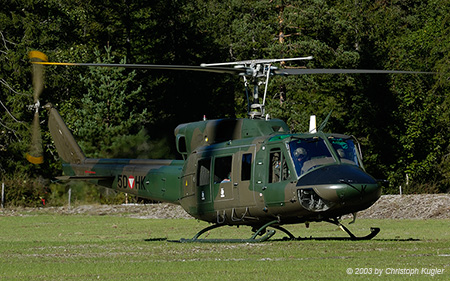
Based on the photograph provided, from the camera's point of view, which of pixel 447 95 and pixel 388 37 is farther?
pixel 388 37

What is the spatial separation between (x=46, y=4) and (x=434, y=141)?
30.0m

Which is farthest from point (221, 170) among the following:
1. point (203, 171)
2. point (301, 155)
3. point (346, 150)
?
point (346, 150)

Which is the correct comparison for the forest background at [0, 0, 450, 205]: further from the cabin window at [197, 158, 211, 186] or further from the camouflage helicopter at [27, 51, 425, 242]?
the cabin window at [197, 158, 211, 186]

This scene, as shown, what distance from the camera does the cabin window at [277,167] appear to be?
56.4ft

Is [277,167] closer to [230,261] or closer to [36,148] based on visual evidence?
[230,261]

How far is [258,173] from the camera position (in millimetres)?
17672

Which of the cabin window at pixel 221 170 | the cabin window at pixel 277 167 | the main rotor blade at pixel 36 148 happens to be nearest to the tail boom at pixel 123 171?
the main rotor blade at pixel 36 148

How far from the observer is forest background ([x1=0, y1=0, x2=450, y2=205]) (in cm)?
5128

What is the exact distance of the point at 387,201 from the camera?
33125mm

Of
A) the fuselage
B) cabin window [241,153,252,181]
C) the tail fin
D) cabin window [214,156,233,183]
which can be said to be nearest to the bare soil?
the tail fin

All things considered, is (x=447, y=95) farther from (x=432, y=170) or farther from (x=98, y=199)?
(x=98, y=199)

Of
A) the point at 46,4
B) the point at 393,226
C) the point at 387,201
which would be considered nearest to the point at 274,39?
the point at 46,4

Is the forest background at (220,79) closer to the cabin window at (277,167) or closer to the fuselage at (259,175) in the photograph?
the fuselage at (259,175)

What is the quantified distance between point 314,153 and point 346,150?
2.74 ft
